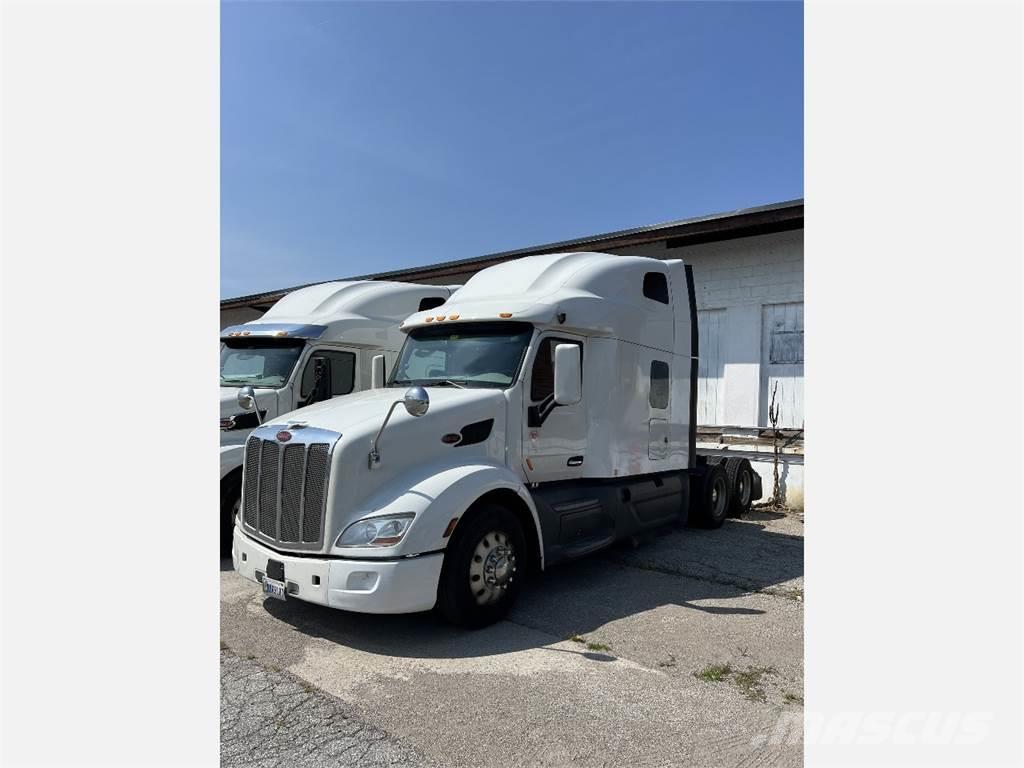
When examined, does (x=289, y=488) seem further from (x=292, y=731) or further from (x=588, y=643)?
(x=588, y=643)

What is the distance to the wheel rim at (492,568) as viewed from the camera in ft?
16.9

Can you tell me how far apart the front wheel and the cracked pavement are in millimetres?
180

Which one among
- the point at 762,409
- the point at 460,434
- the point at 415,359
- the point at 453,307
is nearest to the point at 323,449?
the point at 460,434

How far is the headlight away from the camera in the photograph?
4742 mm

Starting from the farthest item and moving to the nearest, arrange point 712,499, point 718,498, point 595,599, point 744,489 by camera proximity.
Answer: point 744,489, point 718,498, point 712,499, point 595,599

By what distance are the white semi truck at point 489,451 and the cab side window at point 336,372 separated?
82.8 inches

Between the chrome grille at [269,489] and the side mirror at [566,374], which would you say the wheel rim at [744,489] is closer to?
the side mirror at [566,374]

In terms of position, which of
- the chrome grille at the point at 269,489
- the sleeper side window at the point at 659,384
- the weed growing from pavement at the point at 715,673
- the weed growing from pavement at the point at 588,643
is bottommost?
the weed growing from pavement at the point at 715,673

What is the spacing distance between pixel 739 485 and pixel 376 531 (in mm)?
6448

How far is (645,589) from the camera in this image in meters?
6.29

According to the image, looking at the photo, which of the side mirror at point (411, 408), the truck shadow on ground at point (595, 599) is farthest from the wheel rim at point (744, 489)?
the side mirror at point (411, 408)

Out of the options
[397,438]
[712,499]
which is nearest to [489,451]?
[397,438]

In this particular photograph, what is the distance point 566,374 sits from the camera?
→ 18.9 feet

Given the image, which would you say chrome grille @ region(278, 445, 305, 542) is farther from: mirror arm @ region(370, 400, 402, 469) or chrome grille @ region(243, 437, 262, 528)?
mirror arm @ region(370, 400, 402, 469)
